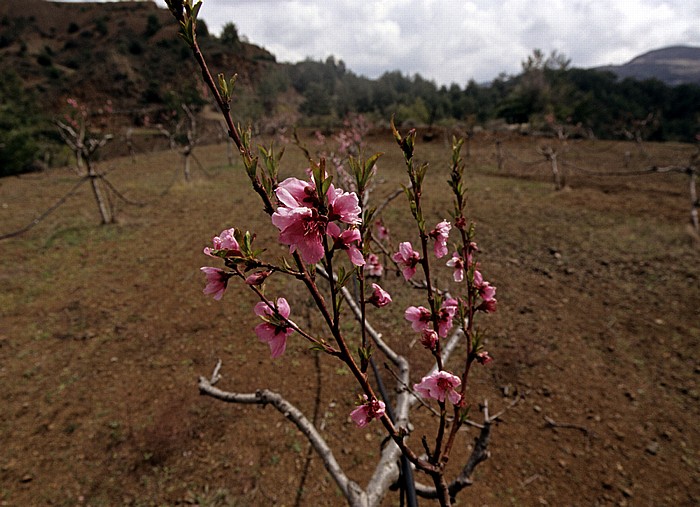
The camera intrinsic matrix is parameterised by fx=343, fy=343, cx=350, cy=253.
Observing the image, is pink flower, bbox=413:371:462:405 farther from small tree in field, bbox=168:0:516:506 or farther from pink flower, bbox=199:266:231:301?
pink flower, bbox=199:266:231:301

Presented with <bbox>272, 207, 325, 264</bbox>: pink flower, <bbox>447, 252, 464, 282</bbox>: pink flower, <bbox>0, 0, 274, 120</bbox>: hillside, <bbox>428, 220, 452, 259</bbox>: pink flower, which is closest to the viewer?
<bbox>272, 207, 325, 264</bbox>: pink flower

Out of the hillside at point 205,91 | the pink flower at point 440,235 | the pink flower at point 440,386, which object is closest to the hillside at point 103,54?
the hillside at point 205,91

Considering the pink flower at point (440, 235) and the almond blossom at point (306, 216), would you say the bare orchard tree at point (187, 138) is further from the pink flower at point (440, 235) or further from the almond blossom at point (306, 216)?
the almond blossom at point (306, 216)

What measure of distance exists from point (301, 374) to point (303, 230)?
3.23m

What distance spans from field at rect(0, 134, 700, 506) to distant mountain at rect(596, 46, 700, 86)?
10603 cm

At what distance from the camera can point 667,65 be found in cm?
10350

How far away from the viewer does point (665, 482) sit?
8.26 ft

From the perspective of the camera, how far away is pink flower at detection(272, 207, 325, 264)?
0.62 m

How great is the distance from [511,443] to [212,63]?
4774 centimetres

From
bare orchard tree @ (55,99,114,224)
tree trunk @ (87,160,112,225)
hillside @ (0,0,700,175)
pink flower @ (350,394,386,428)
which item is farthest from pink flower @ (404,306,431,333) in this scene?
hillside @ (0,0,700,175)

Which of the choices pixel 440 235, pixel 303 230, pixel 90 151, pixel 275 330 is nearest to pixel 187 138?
pixel 90 151

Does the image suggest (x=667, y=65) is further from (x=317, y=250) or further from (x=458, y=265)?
(x=317, y=250)

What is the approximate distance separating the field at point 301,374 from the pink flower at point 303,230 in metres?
2.47

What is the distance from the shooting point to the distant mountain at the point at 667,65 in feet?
290
